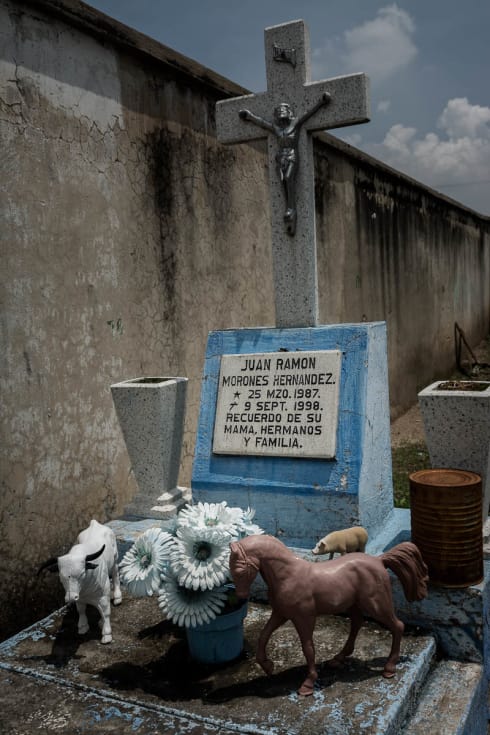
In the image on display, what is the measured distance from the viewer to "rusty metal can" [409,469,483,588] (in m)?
2.81

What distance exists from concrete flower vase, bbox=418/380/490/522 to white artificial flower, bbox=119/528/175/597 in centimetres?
149

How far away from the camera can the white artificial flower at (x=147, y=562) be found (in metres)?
2.64

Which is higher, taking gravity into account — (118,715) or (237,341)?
(237,341)

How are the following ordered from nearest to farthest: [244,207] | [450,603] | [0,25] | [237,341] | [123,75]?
[450,603] < [0,25] < [237,341] < [123,75] < [244,207]

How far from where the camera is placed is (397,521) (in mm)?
3771

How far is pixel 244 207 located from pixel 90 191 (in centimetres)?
217

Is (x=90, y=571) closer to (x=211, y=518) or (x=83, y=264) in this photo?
(x=211, y=518)

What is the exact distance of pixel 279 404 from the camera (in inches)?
144

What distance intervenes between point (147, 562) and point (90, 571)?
319mm

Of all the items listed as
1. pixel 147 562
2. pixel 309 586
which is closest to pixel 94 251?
pixel 147 562

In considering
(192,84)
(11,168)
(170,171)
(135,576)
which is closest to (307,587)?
(135,576)

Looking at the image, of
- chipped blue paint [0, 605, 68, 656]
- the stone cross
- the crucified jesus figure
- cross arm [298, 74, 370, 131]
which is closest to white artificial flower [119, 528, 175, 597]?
chipped blue paint [0, 605, 68, 656]

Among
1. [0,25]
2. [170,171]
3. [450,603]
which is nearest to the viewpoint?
[450,603]

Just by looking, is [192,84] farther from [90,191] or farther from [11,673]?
[11,673]
